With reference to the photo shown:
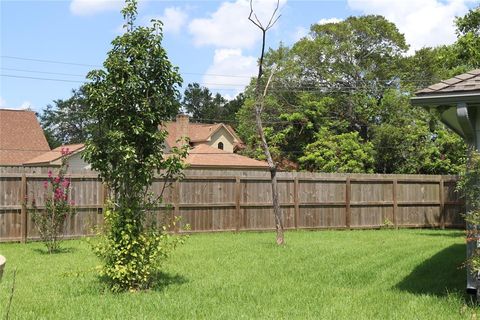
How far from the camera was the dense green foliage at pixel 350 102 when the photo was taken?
29.1 metres

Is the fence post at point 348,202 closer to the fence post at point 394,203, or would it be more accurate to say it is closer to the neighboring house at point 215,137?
the fence post at point 394,203

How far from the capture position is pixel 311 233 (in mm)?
14875

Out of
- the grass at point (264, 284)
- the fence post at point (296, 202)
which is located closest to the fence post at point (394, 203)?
the fence post at point (296, 202)

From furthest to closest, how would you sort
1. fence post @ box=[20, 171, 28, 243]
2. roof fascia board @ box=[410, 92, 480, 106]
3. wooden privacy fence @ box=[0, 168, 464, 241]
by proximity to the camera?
1. wooden privacy fence @ box=[0, 168, 464, 241]
2. fence post @ box=[20, 171, 28, 243]
3. roof fascia board @ box=[410, 92, 480, 106]

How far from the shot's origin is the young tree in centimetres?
694

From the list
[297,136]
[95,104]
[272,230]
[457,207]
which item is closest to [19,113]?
[297,136]

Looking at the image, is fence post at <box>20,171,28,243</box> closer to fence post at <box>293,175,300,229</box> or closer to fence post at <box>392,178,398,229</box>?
fence post at <box>293,175,300,229</box>

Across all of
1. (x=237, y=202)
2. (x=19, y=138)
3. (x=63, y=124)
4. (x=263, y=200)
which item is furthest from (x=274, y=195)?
(x=63, y=124)

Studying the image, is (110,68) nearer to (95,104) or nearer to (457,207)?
(95,104)

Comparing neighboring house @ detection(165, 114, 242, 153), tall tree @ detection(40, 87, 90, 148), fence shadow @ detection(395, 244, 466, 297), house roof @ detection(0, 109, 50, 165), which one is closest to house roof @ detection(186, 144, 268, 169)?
house roof @ detection(0, 109, 50, 165)

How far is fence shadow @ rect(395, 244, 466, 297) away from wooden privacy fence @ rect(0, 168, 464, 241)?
21.3 ft

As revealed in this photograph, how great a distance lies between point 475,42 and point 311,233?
8.07 m

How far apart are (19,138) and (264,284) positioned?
2718 centimetres

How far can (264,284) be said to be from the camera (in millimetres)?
7512
